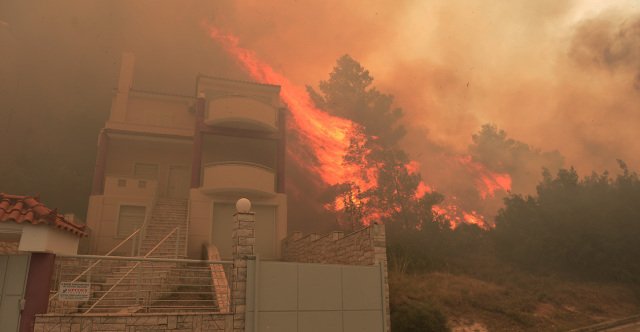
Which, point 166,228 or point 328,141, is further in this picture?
point 328,141

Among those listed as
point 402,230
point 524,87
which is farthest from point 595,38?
point 402,230

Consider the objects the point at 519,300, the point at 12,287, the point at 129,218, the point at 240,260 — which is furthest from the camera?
the point at 129,218

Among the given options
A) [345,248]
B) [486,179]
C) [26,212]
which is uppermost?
[486,179]

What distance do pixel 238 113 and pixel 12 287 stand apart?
14.9 m

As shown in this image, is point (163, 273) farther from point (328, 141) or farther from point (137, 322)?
point (328, 141)

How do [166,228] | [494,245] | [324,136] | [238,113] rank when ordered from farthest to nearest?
[324,136]
[494,245]
[238,113]
[166,228]

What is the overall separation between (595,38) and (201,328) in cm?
5964

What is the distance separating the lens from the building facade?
20.0 m

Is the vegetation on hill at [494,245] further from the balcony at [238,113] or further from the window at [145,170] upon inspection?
the window at [145,170]

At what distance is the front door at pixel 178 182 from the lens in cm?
2328

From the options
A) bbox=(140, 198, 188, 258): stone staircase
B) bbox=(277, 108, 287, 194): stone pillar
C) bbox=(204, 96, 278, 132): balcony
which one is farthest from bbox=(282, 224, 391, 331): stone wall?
bbox=(204, 96, 278, 132): balcony

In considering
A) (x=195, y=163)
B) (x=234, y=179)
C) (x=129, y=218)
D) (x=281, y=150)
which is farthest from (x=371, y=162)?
(x=129, y=218)

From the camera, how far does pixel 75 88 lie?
3744 cm

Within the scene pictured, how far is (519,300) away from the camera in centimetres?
1725
